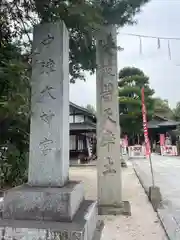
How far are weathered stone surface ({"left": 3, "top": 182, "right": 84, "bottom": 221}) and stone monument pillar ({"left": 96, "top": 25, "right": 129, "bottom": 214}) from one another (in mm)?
2652

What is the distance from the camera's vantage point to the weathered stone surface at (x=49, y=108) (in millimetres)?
2605

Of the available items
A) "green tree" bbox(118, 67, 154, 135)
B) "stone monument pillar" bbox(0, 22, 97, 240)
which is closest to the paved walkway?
"stone monument pillar" bbox(0, 22, 97, 240)

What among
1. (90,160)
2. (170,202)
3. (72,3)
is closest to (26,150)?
(72,3)

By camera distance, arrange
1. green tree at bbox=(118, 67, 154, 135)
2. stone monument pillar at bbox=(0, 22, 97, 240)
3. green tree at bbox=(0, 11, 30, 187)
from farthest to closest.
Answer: green tree at bbox=(118, 67, 154, 135)
green tree at bbox=(0, 11, 30, 187)
stone monument pillar at bbox=(0, 22, 97, 240)

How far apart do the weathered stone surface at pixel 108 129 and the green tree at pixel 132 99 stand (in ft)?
51.7

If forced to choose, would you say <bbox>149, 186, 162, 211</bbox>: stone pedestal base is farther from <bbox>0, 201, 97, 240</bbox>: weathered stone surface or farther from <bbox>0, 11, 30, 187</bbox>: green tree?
<bbox>0, 201, 97, 240</bbox>: weathered stone surface

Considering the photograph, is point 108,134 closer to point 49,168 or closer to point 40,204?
point 49,168

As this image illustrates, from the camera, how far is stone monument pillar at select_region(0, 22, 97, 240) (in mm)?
2248

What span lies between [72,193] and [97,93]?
3.19 m

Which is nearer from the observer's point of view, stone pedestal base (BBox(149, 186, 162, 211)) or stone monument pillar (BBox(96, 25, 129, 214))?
stone monument pillar (BBox(96, 25, 129, 214))

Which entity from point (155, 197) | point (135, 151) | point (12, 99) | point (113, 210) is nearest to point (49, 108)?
point (12, 99)

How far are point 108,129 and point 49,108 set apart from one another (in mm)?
2572

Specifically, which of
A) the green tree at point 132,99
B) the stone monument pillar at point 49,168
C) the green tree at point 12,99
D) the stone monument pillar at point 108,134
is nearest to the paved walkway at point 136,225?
the stone monument pillar at point 108,134

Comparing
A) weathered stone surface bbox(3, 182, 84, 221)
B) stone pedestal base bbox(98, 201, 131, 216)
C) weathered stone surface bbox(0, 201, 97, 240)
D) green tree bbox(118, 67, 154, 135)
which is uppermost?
green tree bbox(118, 67, 154, 135)
